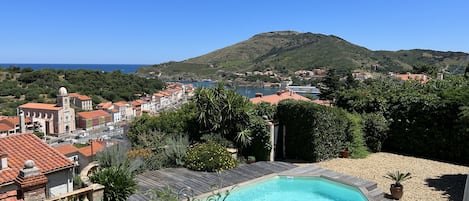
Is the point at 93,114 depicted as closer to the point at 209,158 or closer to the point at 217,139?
the point at 217,139

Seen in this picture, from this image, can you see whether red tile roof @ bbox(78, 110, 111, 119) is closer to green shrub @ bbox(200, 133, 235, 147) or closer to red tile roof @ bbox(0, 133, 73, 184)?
green shrub @ bbox(200, 133, 235, 147)

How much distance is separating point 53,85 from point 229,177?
73.6 metres

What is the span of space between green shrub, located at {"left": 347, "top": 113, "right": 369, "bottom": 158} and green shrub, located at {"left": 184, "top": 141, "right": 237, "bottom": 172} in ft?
14.8

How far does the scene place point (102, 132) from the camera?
213ft

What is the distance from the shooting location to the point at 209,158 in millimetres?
9195

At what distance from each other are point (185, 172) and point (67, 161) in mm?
2948

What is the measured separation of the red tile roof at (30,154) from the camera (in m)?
6.77

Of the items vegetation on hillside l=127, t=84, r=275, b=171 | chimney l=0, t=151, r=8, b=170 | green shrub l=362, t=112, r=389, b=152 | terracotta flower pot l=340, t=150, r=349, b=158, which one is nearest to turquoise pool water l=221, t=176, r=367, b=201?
vegetation on hillside l=127, t=84, r=275, b=171

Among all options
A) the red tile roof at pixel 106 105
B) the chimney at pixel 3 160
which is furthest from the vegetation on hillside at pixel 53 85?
the chimney at pixel 3 160

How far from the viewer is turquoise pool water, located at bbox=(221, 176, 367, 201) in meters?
7.85

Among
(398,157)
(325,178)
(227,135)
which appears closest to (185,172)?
(227,135)

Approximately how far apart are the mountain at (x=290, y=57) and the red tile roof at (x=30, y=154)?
65234mm

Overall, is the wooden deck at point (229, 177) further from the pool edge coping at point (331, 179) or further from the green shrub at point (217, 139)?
the green shrub at point (217, 139)

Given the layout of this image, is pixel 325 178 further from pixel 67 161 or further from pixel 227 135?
pixel 67 161
